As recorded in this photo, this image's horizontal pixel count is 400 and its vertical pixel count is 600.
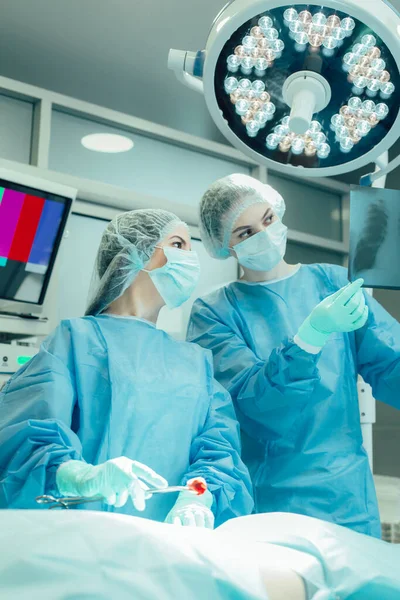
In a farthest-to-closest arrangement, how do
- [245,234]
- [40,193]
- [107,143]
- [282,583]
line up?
[107,143] < [40,193] < [245,234] < [282,583]

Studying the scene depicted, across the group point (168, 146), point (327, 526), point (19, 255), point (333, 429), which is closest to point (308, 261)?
point (168, 146)

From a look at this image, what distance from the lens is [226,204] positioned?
1.84 metres

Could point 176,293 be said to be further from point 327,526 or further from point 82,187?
point 82,187

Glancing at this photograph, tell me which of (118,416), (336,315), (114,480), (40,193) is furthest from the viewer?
(40,193)

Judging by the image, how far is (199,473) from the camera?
134cm

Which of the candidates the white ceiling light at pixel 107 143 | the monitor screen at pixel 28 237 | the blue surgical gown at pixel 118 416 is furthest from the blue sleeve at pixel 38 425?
the white ceiling light at pixel 107 143

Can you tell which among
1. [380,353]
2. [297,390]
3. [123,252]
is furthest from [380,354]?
[123,252]

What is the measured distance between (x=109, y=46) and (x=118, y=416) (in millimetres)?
1804

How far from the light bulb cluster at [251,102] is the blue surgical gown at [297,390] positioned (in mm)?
500

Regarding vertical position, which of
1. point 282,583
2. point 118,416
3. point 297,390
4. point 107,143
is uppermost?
point 107,143

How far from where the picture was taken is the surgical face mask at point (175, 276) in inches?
64.1

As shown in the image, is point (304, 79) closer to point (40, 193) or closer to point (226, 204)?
point (226, 204)

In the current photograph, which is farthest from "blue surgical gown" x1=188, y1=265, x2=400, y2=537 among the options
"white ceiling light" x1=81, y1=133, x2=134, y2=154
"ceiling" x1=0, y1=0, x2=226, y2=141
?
"white ceiling light" x1=81, y1=133, x2=134, y2=154

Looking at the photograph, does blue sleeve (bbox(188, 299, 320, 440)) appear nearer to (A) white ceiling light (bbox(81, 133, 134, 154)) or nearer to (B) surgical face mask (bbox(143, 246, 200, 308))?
(B) surgical face mask (bbox(143, 246, 200, 308))
